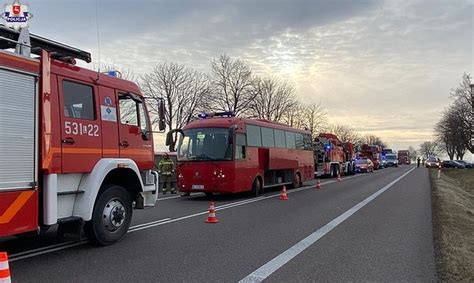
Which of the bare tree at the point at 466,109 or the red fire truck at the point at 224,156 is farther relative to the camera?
the bare tree at the point at 466,109

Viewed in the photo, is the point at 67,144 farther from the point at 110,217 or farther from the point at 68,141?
the point at 110,217

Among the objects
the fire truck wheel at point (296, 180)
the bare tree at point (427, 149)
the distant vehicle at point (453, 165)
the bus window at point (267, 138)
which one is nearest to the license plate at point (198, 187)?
the bus window at point (267, 138)

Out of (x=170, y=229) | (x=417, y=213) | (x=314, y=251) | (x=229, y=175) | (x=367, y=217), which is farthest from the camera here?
(x=229, y=175)

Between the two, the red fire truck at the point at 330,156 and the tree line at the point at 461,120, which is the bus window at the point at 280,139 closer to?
the red fire truck at the point at 330,156

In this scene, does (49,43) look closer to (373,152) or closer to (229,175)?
(229,175)

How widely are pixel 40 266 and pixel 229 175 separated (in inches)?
431

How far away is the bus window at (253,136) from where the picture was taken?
19.4 metres

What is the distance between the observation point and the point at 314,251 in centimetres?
833

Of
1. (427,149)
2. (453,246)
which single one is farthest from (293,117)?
(427,149)

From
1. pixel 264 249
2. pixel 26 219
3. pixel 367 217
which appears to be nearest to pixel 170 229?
pixel 264 249

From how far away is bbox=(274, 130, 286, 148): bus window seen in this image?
22.1m

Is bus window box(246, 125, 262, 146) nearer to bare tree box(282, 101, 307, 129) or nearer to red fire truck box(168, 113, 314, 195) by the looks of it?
red fire truck box(168, 113, 314, 195)

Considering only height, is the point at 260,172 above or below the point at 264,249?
above

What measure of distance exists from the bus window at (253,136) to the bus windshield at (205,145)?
1589 mm
